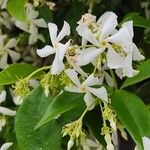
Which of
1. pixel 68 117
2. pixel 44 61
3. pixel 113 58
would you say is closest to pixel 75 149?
pixel 68 117

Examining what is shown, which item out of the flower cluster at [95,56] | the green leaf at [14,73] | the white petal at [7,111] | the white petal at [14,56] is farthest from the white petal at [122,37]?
the white petal at [14,56]

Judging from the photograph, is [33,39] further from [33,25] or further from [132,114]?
[132,114]

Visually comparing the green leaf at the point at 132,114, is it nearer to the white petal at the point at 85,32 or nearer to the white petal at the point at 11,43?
the white petal at the point at 85,32

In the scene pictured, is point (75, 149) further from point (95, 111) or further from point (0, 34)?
point (0, 34)

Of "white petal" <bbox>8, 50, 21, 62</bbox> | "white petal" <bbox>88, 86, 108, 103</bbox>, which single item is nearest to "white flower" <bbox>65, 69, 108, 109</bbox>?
"white petal" <bbox>88, 86, 108, 103</bbox>

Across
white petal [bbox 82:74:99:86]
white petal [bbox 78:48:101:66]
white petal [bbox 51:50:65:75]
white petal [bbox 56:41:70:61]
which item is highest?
white petal [bbox 56:41:70:61]

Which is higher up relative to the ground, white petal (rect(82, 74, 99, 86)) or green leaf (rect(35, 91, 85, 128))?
white petal (rect(82, 74, 99, 86))

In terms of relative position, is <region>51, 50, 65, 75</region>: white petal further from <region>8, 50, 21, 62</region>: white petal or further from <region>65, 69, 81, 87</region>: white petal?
<region>8, 50, 21, 62</region>: white petal
